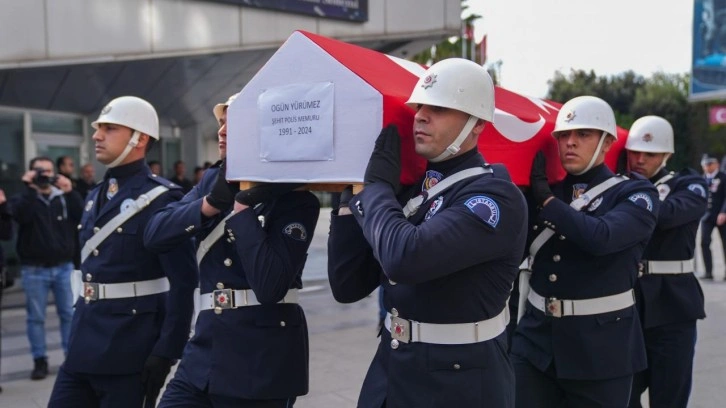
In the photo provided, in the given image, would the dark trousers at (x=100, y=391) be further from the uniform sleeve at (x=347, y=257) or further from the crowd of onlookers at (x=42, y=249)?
the crowd of onlookers at (x=42, y=249)

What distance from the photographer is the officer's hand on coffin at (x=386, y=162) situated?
87.7 inches

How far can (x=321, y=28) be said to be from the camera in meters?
11.2

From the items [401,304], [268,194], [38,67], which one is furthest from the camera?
[38,67]

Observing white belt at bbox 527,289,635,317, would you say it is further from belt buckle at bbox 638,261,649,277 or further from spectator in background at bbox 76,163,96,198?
spectator in background at bbox 76,163,96,198

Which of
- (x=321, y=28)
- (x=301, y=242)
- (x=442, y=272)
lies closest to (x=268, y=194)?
(x=301, y=242)

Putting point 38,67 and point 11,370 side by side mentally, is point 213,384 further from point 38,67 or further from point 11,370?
point 38,67

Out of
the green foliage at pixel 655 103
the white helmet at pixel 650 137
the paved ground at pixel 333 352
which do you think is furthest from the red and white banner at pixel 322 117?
the green foliage at pixel 655 103

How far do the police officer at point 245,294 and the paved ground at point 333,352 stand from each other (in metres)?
2.48

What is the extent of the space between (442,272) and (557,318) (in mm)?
1531

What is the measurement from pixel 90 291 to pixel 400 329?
1783 mm

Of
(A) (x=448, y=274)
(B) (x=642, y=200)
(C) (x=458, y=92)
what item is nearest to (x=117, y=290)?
(A) (x=448, y=274)

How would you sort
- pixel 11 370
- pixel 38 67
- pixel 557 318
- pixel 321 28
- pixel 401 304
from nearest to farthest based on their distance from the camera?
1. pixel 401 304
2. pixel 557 318
3. pixel 11 370
4. pixel 38 67
5. pixel 321 28

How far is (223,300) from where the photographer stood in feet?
9.41

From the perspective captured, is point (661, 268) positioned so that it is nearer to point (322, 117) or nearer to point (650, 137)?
point (650, 137)
